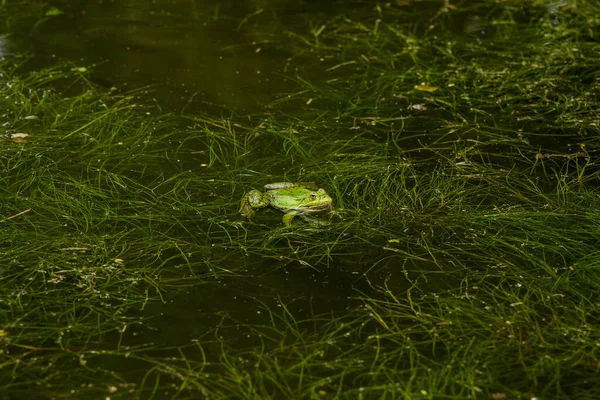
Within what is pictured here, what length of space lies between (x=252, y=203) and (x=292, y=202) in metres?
0.19

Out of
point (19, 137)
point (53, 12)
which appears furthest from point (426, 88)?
point (53, 12)

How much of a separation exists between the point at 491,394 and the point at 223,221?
155cm

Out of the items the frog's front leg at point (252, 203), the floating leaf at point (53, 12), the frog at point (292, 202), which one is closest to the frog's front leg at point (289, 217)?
the frog at point (292, 202)

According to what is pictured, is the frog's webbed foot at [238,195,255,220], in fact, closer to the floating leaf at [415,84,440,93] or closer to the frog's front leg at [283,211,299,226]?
the frog's front leg at [283,211,299,226]

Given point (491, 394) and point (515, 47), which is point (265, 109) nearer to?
point (515, 47)

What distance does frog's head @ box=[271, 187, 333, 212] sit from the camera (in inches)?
155

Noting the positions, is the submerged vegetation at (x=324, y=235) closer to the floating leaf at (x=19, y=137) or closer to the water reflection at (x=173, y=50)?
the floating leaf at (x=19, y=137)

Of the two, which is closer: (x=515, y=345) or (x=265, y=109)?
(x=515, y=345)

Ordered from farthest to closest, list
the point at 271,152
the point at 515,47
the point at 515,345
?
the point at 515,47 < the point at 271,152 < the point at 515,345

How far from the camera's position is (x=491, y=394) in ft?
9.43

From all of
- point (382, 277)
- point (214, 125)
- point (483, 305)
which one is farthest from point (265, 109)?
point (483, 305)

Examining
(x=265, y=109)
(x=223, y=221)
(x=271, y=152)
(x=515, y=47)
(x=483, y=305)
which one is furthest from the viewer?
(x=515, y=47)

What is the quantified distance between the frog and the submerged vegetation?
0.19 ft

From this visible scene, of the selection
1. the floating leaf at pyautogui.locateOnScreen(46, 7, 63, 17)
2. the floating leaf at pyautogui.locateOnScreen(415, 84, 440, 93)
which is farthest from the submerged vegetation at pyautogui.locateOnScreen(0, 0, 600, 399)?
the floating leaf at pyautogui.locateOnScreen(46, 7, 63, 17)
